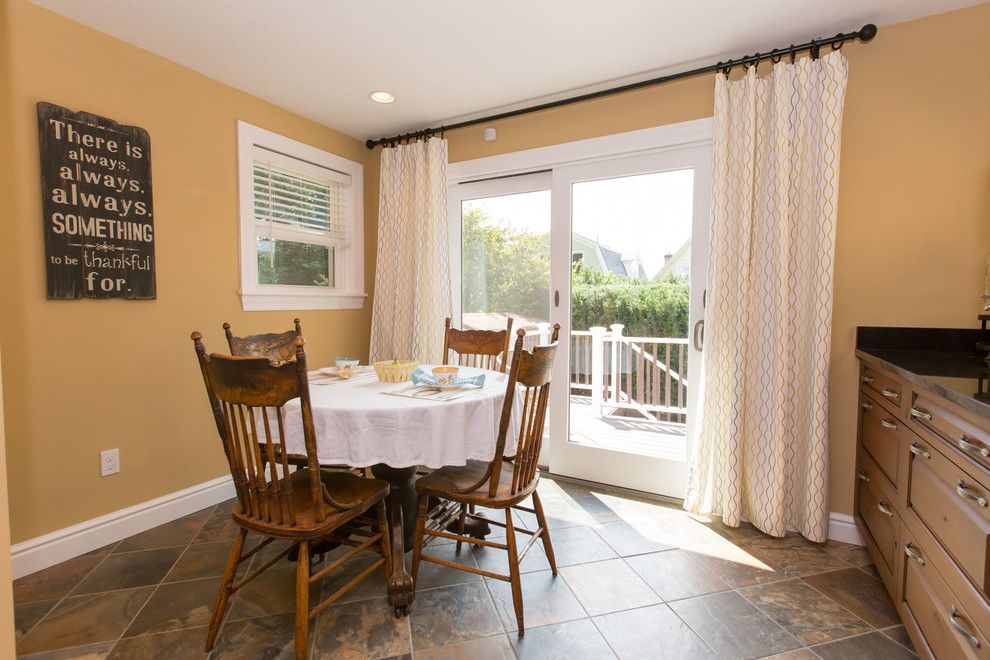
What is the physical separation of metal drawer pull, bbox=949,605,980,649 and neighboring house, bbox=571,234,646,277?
1964mm

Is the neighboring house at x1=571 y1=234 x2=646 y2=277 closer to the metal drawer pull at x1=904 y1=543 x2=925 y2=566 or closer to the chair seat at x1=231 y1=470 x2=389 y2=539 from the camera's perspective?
the metal drawer pull at x1=904 y1=543 x2=925 y2=566

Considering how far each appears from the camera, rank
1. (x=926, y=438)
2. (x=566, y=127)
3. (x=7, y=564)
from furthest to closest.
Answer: (x=566, y=127)
(x=926, y=438)
(x=7, y=564)

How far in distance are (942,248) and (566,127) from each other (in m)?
2.04

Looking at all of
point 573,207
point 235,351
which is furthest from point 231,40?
point 573,207

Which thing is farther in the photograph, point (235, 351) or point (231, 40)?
point (231, 40)

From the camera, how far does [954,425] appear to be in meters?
1.31

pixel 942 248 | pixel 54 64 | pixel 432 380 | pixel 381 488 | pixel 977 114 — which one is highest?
pixel 54 64

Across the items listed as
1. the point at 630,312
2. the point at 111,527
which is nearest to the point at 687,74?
the point at 630,312

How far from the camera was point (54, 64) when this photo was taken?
2.09m

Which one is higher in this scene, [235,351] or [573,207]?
[573,207]

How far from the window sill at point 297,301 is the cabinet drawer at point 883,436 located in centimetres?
329

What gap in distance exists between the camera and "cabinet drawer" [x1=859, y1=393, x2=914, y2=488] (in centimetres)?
171

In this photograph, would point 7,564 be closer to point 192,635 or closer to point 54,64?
point 192,635

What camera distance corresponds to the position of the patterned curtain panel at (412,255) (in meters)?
3.38
